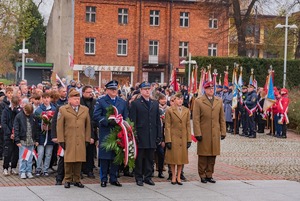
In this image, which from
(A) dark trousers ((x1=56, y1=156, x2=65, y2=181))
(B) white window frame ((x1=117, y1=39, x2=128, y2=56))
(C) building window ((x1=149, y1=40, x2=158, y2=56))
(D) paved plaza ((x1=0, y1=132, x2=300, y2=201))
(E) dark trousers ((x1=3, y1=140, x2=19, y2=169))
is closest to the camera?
(D) paved plaza ((x1=0, y1=132, x2=300, y2=201))

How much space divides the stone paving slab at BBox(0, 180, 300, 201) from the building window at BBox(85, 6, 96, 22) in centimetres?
4619

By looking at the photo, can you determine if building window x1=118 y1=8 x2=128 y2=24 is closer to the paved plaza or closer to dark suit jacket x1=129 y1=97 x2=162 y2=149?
the paved plaza

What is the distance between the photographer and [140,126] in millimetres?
12164

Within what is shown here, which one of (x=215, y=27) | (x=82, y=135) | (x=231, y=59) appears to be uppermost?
(x=215, y=27)

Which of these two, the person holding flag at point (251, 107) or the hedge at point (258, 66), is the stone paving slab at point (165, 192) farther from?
the hedge at point (258, 66)

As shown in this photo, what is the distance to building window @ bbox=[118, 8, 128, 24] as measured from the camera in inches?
2295

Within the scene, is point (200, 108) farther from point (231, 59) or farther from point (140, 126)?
point (231, 59)

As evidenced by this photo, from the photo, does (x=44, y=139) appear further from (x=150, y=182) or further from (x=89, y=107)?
(x=150, y=182)

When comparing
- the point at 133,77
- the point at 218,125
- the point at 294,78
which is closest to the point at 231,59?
the point at 294,78

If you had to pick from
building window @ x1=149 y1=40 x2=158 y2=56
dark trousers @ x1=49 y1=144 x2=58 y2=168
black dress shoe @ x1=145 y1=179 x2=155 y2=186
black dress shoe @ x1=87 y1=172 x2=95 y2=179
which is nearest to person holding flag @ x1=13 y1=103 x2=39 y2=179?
dark trousers @ x1=49 y1=144 x2=58 y2=168

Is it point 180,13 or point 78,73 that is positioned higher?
point 180,13

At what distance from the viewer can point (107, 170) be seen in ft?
39.0

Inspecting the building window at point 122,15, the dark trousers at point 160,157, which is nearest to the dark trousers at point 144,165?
the dark trousers at point 160,157

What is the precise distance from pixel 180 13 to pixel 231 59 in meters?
19.1
